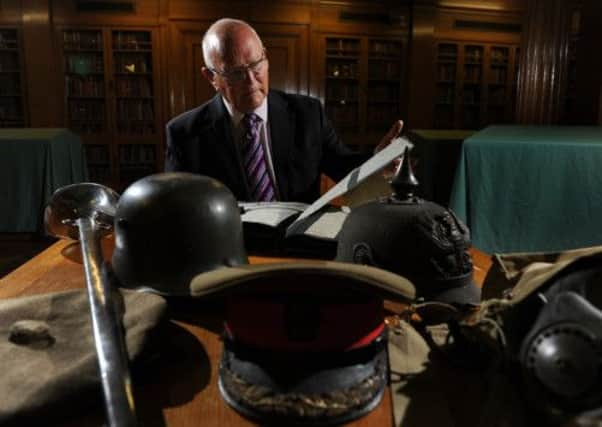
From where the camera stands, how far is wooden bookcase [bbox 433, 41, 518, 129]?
591 centimetres

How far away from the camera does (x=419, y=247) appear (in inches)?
30.9

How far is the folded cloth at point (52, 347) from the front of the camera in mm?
492

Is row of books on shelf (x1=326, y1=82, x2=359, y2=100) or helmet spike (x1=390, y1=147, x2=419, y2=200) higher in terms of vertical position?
row of books on shelf (x1=326, y1=82, x2=359, y2=100)

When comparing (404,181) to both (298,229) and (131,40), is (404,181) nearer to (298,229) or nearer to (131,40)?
(298,229)

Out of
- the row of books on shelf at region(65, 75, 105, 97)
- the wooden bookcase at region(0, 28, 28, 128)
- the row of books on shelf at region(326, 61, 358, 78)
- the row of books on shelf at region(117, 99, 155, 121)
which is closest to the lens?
the wooden bookcase at region(0, 28, 28, 128)

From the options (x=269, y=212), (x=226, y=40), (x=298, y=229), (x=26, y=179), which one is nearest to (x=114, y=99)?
(x=26, y=179)

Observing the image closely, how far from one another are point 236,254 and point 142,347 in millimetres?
328

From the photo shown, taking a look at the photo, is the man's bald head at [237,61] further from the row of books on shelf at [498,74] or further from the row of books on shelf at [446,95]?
the row of books on shelf at [498,74]

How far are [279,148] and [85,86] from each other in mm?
4408

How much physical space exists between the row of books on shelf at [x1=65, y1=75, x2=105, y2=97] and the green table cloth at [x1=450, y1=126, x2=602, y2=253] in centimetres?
458

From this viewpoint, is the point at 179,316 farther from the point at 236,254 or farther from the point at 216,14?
the point at 216,14

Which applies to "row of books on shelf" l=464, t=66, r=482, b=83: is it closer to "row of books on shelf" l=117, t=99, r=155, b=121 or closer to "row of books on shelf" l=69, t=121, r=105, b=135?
"row of books on shelf" l=117, t=99, r=155, b=121

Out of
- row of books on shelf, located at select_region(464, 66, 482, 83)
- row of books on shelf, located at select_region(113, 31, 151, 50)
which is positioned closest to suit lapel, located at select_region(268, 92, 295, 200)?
row of books on shelf, located at select_region(113, 31, 151, 50)

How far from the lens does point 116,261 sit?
866 mm
